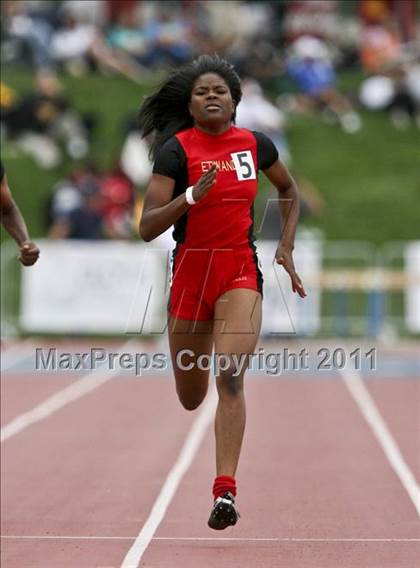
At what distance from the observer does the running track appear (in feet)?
24.8

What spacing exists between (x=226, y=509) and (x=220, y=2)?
904 inches

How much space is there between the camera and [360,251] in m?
22.8

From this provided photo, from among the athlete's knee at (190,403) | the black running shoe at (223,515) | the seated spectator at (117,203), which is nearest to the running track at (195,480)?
the black running shoe at (223,515)

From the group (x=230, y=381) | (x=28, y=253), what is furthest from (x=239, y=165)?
(x=28, y=253)

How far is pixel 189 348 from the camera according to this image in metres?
7.71

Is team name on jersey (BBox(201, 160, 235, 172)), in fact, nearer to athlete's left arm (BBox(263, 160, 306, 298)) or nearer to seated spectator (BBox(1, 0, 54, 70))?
athlete's left arm (BBox(263, 160, 306, 298))

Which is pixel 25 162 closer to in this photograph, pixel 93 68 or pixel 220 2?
pixel 93 68

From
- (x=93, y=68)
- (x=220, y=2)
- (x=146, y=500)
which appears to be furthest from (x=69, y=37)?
(x=146, y=500)

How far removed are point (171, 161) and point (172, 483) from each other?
3077 millimetres

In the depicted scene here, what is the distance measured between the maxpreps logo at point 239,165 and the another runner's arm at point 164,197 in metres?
0.14

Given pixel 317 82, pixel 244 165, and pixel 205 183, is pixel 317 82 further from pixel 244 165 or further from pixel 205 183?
pixel 205 183

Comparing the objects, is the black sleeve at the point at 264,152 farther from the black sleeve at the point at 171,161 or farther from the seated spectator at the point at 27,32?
the seated spectator at the point at 27,32

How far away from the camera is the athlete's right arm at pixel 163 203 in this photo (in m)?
7.18

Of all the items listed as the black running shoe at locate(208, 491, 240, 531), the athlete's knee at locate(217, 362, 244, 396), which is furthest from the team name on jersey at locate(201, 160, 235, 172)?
the black running shoe at locate(208, 491, 240, 531)
